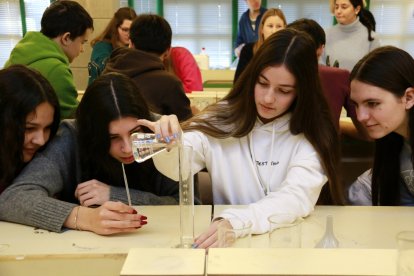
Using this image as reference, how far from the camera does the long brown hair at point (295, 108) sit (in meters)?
1.43

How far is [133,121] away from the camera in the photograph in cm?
148

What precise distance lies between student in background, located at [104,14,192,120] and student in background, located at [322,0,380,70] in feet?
4.64

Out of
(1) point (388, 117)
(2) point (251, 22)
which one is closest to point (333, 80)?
(1) point (388, 117)

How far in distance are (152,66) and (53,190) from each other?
3.55 feet

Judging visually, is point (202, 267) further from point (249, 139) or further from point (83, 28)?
point (83, 28)

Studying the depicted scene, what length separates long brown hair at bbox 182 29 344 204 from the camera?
1.43 meters

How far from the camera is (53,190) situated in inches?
56.1

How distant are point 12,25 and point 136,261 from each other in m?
6.13

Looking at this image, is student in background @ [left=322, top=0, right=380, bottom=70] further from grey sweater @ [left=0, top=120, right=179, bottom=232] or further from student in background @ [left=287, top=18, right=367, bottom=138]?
grey sweater @ [left=0, top=120, right=179, bottom=232]

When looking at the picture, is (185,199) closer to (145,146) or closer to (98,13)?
(145,146)

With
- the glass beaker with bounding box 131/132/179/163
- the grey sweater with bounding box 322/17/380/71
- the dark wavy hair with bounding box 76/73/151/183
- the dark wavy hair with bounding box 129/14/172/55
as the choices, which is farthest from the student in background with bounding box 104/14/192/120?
the grey sweater with bounding box 322/17/380/71

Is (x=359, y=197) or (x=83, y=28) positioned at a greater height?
(x=83, y=28)

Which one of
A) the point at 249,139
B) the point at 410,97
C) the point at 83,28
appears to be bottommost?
the point at 249,139

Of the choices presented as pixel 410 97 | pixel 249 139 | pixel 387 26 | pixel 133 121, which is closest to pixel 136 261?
pixel 133 121
